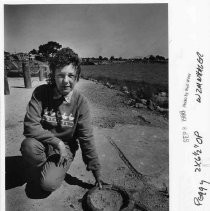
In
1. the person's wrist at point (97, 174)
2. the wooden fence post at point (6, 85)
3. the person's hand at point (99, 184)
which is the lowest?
the person's hand at point (99, 184)

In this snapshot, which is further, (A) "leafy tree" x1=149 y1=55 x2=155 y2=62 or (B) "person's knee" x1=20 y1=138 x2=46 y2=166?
(A) "leafy tree" x1=149 y1=55 x2=155 y2=62

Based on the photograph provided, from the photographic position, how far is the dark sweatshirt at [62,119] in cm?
136

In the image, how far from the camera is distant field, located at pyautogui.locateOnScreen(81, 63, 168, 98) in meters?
1.54

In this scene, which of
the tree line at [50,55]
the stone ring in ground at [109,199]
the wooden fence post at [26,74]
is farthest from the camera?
the wooden fence post at [26,74]

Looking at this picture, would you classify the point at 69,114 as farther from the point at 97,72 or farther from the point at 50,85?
the point at 97,72

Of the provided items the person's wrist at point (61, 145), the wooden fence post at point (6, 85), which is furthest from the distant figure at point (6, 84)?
the person's wrist at point (61, 145)

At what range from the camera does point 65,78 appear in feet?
4.35

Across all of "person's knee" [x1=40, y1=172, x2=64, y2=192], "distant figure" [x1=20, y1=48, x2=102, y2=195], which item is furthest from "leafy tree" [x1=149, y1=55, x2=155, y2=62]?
"person's knee" [x1=40, y1=172, x2=64, y2=192]

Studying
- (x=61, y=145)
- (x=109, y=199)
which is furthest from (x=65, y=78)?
(x=109, y=199)

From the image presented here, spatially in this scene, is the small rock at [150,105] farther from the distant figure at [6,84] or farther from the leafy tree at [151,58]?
the distant figure at [6,84]

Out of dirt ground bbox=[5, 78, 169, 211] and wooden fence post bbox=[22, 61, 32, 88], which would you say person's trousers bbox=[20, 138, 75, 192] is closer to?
dirt ground bbox=[5, 78, 169, 211]

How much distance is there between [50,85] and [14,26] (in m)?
0.45

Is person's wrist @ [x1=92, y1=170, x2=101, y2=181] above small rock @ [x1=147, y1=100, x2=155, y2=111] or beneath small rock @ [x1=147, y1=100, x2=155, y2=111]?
beneath

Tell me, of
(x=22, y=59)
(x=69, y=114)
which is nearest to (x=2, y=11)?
(x=22, y=59)
